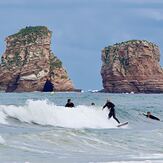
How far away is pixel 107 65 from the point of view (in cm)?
16100

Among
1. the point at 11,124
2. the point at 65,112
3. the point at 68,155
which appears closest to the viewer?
the point at 68,155

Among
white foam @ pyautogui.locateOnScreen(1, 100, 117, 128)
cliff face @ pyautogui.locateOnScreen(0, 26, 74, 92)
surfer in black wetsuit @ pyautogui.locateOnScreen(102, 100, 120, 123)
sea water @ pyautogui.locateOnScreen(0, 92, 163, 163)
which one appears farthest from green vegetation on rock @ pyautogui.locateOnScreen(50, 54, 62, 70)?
sea water @ pyautogui.locateOnScreen(0, 92, 163, 163)

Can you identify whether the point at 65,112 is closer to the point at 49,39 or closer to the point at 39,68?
the point at 39,68

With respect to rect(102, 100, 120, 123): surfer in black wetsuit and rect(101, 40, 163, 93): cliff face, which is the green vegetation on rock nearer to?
rect(101, 40, 163, 93): cliff face

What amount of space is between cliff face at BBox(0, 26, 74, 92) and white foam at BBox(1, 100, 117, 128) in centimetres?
10195

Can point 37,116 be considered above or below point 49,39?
below

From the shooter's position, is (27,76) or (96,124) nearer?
(96,124)

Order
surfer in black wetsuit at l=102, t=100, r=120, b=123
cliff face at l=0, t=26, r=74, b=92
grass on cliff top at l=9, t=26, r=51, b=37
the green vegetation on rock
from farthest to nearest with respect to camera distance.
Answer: grass on cliff top at l=9, t=26, r=51, b=37 < the green vegetation on rock < cliff face at l=0, t=26, r=74, b=92 < surfer in black wetsuit at l=102, t=100, r=120, b=123

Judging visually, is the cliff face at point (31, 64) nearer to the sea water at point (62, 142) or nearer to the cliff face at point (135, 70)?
the cliff face at point (135, 70)

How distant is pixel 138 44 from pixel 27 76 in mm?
32399

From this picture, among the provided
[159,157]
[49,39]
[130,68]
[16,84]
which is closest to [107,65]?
[130,68]

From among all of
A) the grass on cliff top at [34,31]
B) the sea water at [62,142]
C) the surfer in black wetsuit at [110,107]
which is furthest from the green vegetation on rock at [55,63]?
the sea water at [62,142]

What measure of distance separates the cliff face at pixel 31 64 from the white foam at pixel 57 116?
334ft

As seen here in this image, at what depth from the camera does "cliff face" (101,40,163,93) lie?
6132 inches
